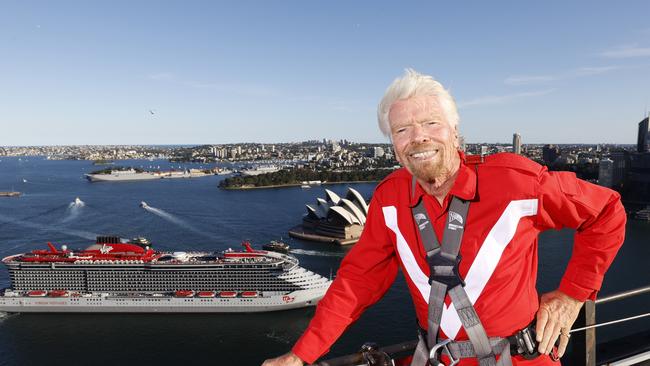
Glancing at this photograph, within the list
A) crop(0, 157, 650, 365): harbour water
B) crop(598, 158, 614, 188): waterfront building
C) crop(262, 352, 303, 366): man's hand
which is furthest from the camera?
crop(598, 158, 614, 188): waterfront building

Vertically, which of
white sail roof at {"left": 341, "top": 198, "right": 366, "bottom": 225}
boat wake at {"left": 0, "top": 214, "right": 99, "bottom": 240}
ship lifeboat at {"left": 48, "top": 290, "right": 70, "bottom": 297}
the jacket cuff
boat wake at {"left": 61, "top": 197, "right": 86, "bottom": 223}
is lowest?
ship lifeboat at {"left": 48, "top": 290, "right": 70, "bottom": 297}

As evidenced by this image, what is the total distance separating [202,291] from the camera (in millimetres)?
10414

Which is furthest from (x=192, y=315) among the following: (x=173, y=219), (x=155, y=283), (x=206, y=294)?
(x=173, y=219)

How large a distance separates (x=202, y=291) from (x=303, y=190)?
22.3 meters

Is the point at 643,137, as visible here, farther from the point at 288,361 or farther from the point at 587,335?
the point at 288,361

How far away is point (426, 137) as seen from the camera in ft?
2.17

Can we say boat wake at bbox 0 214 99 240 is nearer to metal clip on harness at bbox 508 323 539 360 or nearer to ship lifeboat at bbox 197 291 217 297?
ship lifeboat at bbox 197 291 217 297

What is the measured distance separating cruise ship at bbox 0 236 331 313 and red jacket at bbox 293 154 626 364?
9.73m

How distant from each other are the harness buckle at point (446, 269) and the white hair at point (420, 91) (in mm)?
208

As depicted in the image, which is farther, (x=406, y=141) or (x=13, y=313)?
(x=13, y=313)

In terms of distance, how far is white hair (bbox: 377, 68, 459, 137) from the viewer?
667 millimetres

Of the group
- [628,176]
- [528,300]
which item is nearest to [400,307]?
[528,300]

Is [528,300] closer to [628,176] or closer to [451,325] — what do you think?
[451,325]

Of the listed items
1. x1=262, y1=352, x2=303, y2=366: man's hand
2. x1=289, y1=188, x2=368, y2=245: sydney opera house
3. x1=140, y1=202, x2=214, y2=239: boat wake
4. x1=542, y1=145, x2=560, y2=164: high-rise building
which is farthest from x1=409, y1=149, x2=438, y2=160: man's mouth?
x1=542, y1=145, x2=560, y2=164: high-rise building
